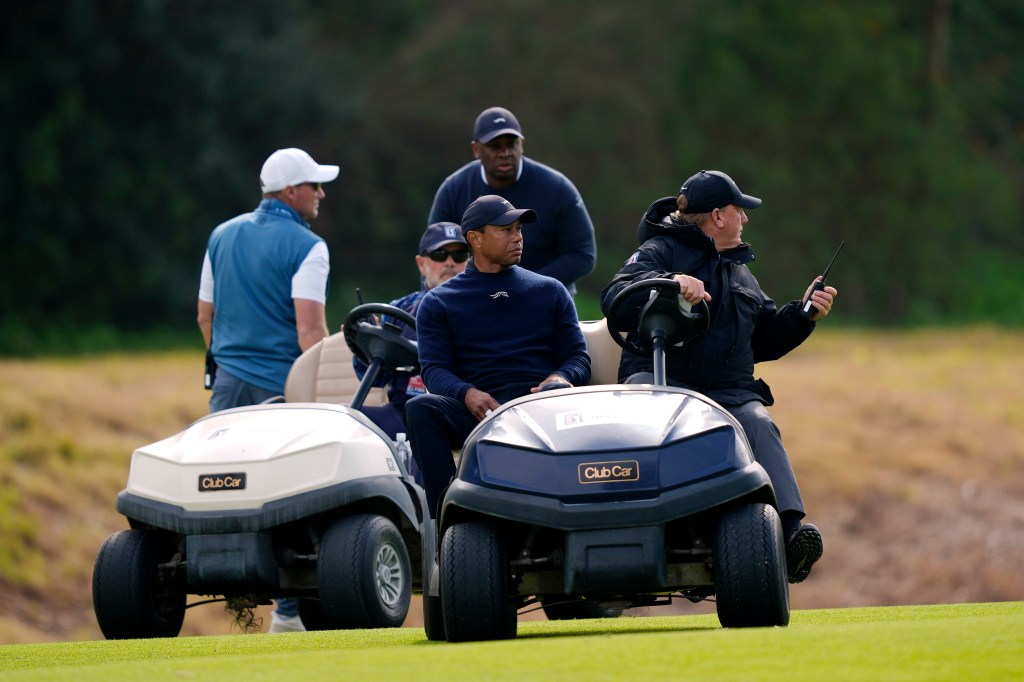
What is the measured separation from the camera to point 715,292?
741 cm

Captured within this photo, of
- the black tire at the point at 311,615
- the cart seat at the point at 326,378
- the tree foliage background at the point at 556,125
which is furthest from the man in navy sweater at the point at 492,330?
the tree foliage background at the point at 556,125

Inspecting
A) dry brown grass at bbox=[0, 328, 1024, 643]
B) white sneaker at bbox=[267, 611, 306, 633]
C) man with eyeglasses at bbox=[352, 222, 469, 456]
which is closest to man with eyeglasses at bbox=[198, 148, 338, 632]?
white sneaker at bbox=[267, 611, 306, 633]

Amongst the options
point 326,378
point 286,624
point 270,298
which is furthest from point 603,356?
point 286,624

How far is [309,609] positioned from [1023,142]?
32.2 metres

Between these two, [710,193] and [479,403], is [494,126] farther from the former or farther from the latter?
[479,403]

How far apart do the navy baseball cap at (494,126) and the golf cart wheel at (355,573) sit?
8.14 feet

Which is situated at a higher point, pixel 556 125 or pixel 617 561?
pixel 556 125

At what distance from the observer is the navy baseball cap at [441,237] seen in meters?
9.11

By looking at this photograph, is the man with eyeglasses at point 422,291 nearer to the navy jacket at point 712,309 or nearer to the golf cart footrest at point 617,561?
the navy jacket at point 712,309

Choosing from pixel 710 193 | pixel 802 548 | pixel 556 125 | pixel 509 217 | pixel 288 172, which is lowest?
pixel 802 548

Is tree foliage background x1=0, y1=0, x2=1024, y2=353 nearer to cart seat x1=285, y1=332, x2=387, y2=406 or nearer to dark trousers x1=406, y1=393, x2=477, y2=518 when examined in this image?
cart seat x1=285, y1=332, x2=387, y2=406

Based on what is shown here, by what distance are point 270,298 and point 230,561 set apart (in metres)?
2.08

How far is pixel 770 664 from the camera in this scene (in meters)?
5.09

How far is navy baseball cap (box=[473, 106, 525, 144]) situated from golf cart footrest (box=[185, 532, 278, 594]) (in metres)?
2.74
